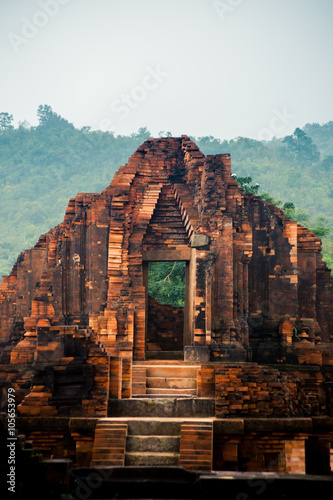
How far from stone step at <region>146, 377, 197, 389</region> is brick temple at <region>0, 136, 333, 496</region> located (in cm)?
2

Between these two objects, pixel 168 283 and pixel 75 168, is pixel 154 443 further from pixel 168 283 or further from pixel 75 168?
pixel 75 168

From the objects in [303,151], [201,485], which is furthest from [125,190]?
[303,151]

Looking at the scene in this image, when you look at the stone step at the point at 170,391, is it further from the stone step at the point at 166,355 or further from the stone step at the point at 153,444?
the stone step at the point at 166,355

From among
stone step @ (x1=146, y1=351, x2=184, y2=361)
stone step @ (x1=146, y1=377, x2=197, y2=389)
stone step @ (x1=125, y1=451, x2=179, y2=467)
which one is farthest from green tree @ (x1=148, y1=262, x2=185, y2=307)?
stone step @ (x1=125, y1=451, x2=179, y2=467)

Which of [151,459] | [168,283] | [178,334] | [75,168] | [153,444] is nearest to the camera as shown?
[151,459]

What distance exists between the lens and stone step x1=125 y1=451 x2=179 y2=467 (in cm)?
1072

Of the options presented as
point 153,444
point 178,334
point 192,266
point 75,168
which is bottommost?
point 153,444

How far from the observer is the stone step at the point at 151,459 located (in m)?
10.7

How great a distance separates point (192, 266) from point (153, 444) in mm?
6028

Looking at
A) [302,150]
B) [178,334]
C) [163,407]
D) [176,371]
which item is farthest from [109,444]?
[302,150]

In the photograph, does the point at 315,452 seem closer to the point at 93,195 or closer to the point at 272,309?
the point at 272,309

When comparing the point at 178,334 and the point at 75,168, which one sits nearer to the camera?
the point at 178,334

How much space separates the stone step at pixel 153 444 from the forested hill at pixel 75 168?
5203 centimetres

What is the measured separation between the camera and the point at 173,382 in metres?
13.6
